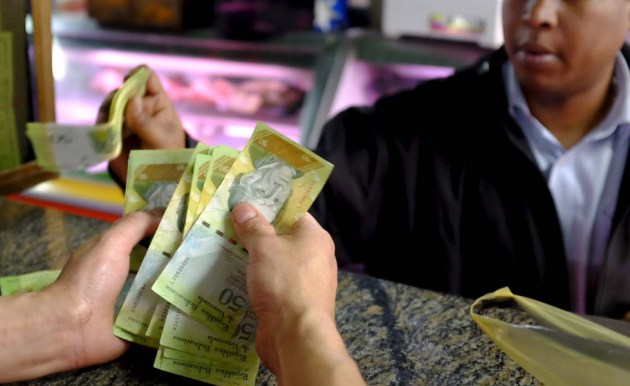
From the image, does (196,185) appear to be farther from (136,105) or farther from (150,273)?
(136,105)

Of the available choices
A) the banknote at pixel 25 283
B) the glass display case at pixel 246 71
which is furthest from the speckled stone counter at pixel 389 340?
the glass display case at pixel 246 71

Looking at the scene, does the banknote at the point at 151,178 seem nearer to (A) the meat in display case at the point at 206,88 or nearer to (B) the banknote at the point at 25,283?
(B) the banknote at the point at 25,283

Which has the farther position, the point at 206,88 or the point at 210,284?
the point at 206,88

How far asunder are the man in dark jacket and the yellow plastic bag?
76 centimetres

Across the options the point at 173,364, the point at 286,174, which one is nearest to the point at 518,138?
the point at 286,174

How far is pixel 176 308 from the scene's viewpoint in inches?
37.8

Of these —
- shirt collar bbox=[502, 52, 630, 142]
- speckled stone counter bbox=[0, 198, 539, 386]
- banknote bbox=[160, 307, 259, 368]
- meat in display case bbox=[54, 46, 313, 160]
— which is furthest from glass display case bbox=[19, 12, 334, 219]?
banknote bbox=[160, 307, 259, 368]

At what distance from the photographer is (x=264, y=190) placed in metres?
1.01

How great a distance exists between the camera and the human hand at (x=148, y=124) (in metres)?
1.44

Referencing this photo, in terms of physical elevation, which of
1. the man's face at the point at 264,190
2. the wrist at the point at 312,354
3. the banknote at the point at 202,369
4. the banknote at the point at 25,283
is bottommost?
the banknote at the point at 202,369

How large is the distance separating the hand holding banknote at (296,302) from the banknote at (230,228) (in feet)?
0.15

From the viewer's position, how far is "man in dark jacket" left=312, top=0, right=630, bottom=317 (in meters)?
1.59

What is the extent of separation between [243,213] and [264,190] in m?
0.06

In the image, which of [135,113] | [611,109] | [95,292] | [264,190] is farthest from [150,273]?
[611,109]
